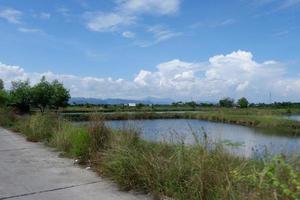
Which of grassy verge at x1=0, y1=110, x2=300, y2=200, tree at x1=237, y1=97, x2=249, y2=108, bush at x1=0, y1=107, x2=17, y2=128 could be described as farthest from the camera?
tree at x1=237, y1=97, x2=249, y2=108

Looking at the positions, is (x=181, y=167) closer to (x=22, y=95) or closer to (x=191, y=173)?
(x=191, y=173)

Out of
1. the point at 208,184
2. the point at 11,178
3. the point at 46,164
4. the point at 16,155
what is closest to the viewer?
the point at 208,184

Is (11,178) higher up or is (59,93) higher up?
(59,93)

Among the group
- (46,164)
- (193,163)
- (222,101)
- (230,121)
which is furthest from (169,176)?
(222,101)

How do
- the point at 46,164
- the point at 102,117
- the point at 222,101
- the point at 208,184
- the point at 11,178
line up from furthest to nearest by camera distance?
the point at 222,101 < the point at 102,117 < the point at 46,164 < the point at 11,178 < the point at 208,184

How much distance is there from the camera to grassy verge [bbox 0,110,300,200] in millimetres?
4619

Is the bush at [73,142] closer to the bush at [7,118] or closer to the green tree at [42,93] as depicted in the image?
the bush at [7,118]

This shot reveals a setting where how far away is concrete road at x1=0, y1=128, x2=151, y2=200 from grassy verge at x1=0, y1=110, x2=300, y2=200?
1.17 feet

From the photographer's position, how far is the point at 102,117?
33.4 feet

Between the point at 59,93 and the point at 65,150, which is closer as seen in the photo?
the point at 65,150

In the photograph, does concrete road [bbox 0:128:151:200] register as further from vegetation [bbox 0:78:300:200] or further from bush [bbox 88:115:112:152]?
bush [bbox 88:115:112:152]

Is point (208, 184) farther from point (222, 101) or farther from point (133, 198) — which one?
point (222, 101)

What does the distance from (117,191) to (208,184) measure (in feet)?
5.59

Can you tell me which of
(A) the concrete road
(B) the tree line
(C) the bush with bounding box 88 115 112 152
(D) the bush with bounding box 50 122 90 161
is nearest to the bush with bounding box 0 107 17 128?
(D) the bush with bounding box 50 122 90 161
